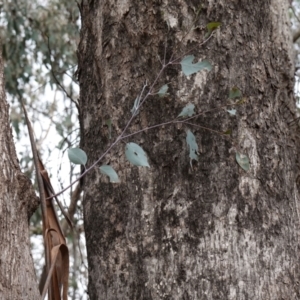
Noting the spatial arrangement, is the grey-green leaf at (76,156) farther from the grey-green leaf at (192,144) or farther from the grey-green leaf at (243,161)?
the grey-green leaf at (243,161)

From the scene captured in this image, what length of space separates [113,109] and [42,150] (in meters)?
3.19

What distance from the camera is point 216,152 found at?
4.46 feet

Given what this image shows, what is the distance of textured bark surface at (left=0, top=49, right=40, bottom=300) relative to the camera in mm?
1028

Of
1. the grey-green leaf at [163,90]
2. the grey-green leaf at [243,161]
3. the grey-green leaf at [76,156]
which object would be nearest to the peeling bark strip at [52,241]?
the grey-green leaf at [76,156]

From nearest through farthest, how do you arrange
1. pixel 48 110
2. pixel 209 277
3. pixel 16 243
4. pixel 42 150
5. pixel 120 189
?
pixel 16 243 < pixel 209 277 < pixel 120 189 < pixel 42 150 < pixel 48 110

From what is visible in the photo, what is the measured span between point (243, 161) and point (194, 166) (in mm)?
103

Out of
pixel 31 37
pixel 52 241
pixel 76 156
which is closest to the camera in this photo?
pixel 76 156

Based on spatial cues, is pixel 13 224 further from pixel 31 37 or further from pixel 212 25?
pixel 31 37

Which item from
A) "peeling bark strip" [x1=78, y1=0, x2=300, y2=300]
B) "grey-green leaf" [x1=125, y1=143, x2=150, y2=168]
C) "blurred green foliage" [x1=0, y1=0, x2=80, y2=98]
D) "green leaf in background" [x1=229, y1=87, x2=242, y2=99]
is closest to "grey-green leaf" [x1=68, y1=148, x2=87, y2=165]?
"grey-green leaf" [x1=125, y1=143, x2=150, y2=168]

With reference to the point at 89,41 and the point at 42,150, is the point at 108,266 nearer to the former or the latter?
the point at 89,41

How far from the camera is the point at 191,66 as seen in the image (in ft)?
4.24

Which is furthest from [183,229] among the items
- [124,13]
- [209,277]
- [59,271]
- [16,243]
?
[124,13]

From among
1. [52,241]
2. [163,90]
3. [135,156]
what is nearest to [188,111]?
[163,90]

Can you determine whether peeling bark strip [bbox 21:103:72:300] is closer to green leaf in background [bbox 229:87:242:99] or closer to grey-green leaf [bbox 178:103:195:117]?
grey-green leaf [bbox 178:103:195:117]
